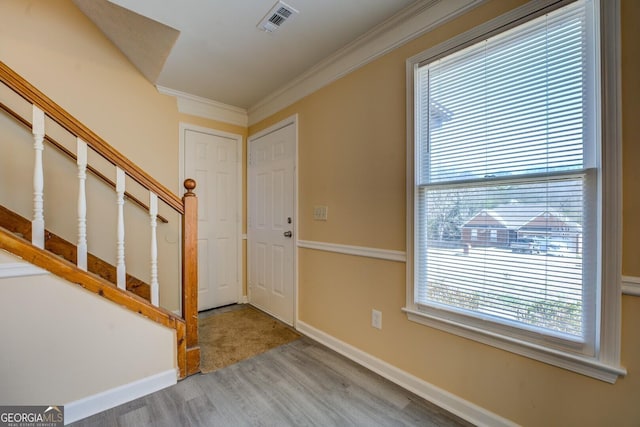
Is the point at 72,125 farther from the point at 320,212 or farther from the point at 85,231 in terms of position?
the point at 320,212

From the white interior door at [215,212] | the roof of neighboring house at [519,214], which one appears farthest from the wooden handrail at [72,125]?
the roof of neighboring house at [519,214]

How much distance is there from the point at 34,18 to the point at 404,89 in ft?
9.65

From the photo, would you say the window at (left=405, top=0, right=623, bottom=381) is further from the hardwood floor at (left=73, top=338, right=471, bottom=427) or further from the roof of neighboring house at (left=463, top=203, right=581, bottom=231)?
the hardwood floor at (left=73, top=338, right=471, bottom=427)

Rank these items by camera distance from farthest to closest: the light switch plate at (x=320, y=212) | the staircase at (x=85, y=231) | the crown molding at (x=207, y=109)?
the crown molding at (x=207, y=109) < the light switch plate at (x=320, y=212) < the staircase at (x=85, y=231)

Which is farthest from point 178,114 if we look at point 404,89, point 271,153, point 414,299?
point 414,299

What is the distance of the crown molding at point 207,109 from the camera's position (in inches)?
118

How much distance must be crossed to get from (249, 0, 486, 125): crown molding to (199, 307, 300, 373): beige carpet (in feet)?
7.40

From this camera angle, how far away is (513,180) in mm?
1397

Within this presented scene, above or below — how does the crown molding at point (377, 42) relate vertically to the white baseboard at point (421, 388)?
above

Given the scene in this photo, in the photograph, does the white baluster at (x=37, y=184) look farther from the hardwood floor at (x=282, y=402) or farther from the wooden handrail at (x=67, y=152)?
the hardwood floor at (x=282, y=402)

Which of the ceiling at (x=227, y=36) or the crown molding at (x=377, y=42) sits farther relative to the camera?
the ceiling at (x=227, y=36)

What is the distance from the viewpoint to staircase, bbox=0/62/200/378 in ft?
4.92

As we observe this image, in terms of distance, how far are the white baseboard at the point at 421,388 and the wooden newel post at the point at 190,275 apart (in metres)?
1.03

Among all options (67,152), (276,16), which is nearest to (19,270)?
(67,152)
